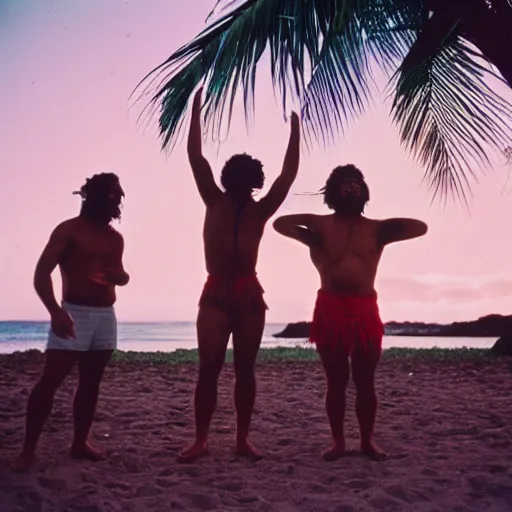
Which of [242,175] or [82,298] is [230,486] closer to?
[82,298]

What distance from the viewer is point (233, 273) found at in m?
3.62

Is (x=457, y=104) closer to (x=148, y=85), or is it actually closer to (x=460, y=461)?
(x=148, y=85)

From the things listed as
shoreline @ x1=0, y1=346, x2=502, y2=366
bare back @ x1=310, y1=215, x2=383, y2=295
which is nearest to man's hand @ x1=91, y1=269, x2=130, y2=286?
→ bare back @ x1=310, y1=215, x2=383, y2=295

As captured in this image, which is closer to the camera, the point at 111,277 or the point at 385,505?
the point at 385,505

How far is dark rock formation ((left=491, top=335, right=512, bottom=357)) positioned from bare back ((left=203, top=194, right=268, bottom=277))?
6.78 meters

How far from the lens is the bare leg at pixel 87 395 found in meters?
3.52

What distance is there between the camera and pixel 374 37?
491 cm

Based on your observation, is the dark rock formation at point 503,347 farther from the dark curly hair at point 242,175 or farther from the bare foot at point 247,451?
the dark curly hair at point 242,175

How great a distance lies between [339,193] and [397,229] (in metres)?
0.35

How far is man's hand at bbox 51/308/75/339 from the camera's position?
10.9ft

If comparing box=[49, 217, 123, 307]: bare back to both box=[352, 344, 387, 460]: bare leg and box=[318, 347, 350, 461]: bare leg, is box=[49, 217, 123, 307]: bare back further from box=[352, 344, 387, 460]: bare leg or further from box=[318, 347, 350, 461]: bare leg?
box=[352, 344, 387, 460]: bare leg

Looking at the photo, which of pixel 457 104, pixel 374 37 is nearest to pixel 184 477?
pixel 374 37

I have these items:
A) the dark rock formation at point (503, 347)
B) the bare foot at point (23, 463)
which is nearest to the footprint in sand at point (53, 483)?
the bare foot at point (23, 463)

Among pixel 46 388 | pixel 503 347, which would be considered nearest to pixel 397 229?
pixel 46 388
